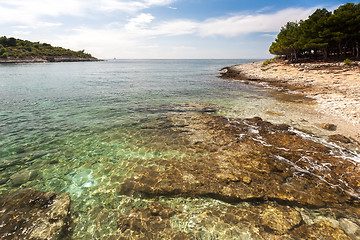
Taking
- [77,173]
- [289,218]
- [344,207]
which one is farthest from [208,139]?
[77,173]

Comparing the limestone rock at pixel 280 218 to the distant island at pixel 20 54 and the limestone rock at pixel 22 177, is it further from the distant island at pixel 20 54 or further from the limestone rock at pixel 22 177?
the distant island at pixel 20 54

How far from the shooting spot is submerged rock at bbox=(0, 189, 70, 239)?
5051mm

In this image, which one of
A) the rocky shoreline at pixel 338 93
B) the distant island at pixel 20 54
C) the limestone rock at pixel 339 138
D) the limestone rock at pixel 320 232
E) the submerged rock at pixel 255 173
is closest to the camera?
the limestone rock at pixel 320 232

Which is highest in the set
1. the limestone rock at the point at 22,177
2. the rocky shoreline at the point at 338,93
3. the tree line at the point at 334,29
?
the tree line at the point at 334,29

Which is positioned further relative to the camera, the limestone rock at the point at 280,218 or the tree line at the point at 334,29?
the tree line at the point at 334,29

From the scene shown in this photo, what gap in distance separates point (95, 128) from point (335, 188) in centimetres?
1541

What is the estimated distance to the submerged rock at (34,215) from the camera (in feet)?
16.6

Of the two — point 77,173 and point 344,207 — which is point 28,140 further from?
point 344,207

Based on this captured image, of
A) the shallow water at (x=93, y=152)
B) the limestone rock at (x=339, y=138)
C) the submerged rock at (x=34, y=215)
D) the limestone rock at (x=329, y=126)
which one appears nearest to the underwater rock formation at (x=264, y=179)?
the shallow water at (x=93, y=152)

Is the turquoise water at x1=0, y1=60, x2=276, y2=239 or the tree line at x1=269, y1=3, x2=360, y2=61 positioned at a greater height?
the tree line at x1=269, y1=3, x2=360, y2=61

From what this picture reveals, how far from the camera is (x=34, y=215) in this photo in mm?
5613

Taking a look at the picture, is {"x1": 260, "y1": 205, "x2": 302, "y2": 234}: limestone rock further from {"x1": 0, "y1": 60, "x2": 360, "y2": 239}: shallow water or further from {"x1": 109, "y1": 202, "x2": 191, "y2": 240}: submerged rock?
{"x1": 109, "y1": 202, "x2": 191, "y2": 240}: submerged rock

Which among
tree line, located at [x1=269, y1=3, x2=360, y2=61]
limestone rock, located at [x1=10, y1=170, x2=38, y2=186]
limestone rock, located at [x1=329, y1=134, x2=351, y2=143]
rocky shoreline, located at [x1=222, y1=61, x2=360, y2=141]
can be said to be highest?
tree line, located at [x1=269, y1=3, x2=360, y2=61]

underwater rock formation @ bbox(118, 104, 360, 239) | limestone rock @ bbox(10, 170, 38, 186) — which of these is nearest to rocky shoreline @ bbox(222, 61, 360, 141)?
underwater rock formation @ bbox(118, 104, 360, 239)
